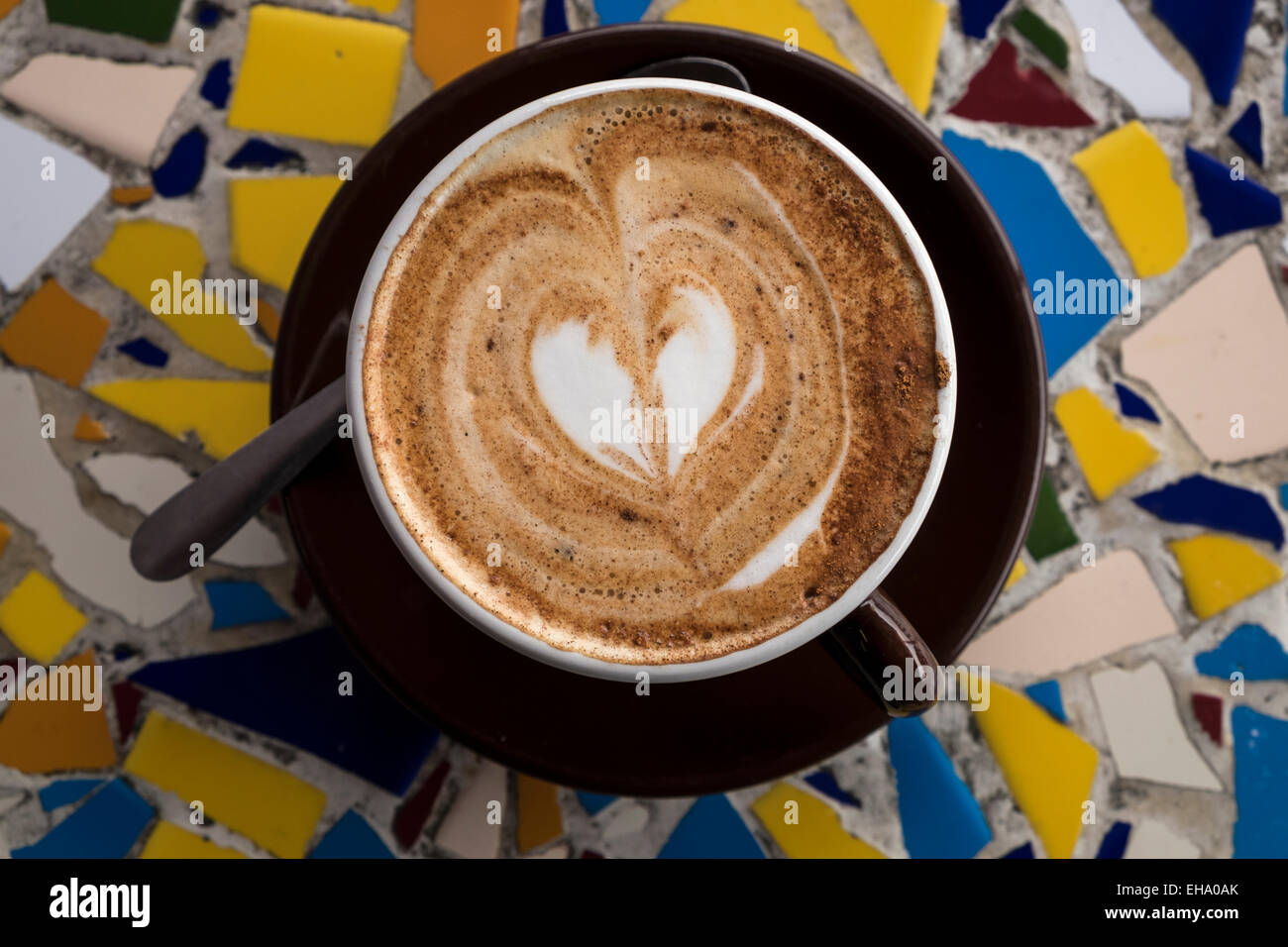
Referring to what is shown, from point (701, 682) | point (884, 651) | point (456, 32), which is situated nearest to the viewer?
point (884, 651)

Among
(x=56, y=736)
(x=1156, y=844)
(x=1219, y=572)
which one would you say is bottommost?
(x=1156, y=844)

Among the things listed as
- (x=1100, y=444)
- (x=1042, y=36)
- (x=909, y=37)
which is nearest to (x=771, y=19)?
(x=909, y=37)

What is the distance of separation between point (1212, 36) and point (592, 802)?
1257mm

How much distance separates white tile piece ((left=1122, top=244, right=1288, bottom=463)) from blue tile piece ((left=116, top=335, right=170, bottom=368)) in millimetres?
1214

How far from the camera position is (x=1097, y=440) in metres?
1.21

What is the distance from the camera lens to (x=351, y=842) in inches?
46.8

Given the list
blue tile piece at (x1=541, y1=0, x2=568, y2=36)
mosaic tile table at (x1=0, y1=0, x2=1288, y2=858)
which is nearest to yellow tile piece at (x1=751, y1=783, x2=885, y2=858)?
mosaic tile table at (x1=0, y1=0, x2=1288, y2=858)

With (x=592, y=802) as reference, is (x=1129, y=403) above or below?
above

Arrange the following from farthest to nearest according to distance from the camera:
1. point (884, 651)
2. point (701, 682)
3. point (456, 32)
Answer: point (456, 32) < point (701, 682) < point (884, 651)

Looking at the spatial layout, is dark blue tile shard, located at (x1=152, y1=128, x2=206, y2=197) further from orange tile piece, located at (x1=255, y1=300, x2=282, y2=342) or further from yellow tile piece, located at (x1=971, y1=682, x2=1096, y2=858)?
yellow tile piece, located at (x1=971, y1=682, x2=1096, y2=858)

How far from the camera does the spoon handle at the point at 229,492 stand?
841 mm

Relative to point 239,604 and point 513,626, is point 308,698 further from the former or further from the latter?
point 513,626

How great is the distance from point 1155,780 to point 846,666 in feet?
2.17

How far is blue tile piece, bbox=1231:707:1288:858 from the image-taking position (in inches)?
48.5
